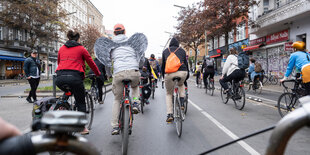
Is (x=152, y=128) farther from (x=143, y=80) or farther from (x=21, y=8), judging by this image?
(x=21, y=8)

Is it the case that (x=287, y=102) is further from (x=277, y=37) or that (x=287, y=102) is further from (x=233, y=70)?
(x=277, y=37)

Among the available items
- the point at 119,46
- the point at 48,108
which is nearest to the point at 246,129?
the point at 119,46

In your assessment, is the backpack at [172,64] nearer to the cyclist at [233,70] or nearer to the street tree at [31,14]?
the cyclist at [233,70]

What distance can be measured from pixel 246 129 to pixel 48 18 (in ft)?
107

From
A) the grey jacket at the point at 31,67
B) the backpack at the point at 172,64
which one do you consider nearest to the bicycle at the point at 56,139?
the backpack at the point at 172,64

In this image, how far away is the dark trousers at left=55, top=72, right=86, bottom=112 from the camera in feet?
12.4

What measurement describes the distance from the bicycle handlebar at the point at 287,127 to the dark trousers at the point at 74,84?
131 inches

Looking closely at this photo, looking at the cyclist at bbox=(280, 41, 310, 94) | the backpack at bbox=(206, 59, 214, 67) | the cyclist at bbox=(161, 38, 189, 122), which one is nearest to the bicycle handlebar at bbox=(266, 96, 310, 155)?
the cyclist at bbox=(161, 38, 189, 122)

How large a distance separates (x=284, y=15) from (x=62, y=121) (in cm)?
2055

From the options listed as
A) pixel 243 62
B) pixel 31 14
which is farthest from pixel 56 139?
pixel 31 14

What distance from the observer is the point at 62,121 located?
3.11 feet

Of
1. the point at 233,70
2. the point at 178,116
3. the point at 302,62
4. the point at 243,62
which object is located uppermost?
the point at 243,62

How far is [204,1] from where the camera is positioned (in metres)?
22.5

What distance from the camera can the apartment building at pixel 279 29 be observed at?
17.1 m
